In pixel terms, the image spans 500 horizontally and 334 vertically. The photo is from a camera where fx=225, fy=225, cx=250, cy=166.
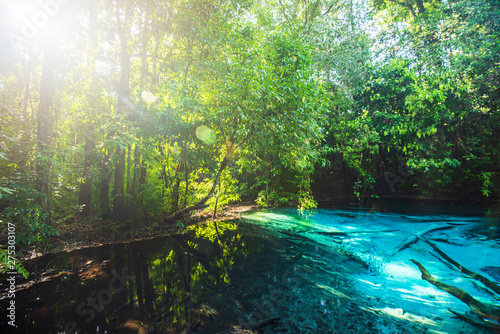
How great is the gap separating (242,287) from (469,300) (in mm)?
3961

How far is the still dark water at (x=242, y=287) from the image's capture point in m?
3.24

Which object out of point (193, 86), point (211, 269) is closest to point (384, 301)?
point (211, 269)

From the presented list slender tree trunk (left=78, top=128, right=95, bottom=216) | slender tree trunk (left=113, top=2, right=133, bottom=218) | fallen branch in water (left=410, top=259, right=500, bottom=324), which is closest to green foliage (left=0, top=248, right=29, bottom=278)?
A: slender tree trunk (left=113, top=2, right=133, bottom=218)

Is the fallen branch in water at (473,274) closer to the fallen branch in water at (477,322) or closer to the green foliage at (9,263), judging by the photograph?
the fallen branch in water at (477,322)

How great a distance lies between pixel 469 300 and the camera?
388 centimetres

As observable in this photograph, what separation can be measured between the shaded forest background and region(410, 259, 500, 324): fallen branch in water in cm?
439

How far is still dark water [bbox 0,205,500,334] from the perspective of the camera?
324cm

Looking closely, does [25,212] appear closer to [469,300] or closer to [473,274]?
[469,300]

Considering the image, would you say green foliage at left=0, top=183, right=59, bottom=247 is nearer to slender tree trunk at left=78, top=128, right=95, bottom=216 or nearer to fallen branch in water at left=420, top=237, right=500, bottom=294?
slender tree trunk at left=78, top=128, right=95, bottom=216

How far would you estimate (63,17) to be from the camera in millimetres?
5992

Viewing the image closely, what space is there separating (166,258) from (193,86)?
4.65m

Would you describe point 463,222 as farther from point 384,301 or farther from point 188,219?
point 188,219

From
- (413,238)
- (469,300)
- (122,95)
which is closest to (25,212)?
(122,95)

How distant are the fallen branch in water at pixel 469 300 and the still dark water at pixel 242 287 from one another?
0.19m
